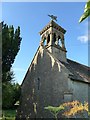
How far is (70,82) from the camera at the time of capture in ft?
62.4

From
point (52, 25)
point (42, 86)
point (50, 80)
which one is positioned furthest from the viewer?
point (52, 25)

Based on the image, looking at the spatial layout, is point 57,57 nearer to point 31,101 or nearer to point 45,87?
point 45,87

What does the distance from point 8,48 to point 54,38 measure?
6428 millimetres

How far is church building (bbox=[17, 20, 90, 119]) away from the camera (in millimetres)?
19438

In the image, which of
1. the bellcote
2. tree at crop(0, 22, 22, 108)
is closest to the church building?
the bellcote

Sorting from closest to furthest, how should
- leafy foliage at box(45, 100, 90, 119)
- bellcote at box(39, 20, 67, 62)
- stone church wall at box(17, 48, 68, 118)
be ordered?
leafy foliage at box(45, 100, 90, 119) → stone church wall at box(17, 48, 68, 118) → bellcote at box(39, 20, 67, 62)

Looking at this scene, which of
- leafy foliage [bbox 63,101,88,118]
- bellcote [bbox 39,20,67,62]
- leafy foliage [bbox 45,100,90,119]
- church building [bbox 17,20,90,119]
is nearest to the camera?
leafy foliage [bbox 63,101,88,118]

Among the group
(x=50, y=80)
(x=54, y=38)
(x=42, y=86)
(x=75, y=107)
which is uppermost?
(x=54, y=38)

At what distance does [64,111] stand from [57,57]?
6641 millimetres

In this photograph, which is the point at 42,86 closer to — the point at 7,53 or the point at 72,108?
the point at 7,53

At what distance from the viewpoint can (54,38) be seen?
2470 centimetres

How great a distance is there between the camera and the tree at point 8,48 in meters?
20.5

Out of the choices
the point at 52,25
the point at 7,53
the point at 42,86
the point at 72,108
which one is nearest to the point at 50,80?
the point at 42,86

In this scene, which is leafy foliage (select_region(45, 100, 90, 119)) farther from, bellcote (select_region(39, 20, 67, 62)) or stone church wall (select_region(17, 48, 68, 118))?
bellcote (select_region(39, 20, 67, 62))
